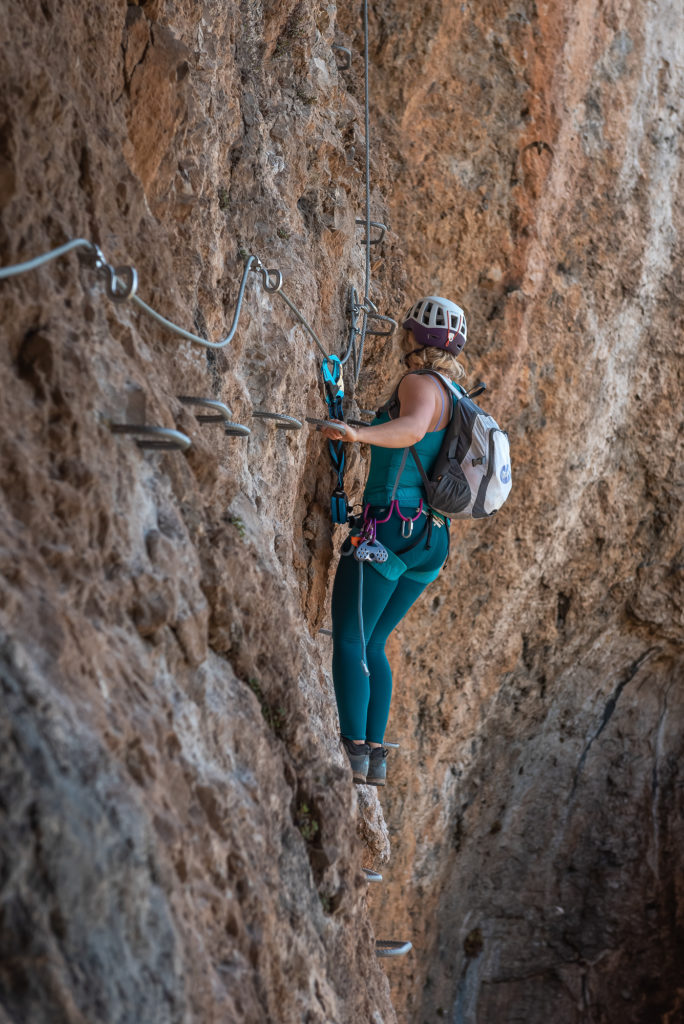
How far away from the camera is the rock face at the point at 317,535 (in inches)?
66.8

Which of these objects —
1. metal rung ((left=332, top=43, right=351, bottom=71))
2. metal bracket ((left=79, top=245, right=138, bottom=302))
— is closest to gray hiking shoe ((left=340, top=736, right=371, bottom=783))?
metal bracket ((left=79, top=245, right=138, bottom=302))

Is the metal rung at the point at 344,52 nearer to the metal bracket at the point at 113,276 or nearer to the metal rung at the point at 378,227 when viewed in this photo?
the metal rung at the point at 378,227

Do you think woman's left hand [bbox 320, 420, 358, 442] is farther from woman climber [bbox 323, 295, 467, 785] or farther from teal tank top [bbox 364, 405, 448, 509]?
teal tank top [bbox 364, 405, 448, 509]

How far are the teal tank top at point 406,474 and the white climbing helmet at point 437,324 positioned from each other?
14.7 inches

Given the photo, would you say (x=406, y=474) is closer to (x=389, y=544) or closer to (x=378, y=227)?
(x=389, y=544)

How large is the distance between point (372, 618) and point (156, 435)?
70.3 inches

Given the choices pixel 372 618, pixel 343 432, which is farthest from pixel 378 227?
pixel 372 618

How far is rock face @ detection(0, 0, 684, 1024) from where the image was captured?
170 centimetres

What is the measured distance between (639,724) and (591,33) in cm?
527

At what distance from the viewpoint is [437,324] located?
392 centimetres

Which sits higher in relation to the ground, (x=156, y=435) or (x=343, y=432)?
(x=156, y=435)

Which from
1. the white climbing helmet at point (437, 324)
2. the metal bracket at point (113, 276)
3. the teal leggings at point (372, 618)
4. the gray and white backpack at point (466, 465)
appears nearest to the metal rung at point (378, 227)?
the white climbing helmet at point (437, 324)

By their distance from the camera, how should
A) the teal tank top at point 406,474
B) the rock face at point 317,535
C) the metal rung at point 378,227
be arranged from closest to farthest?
the rock face at point 317,535 < the teal tank top at point 406,474 < the metal rung at point 378,227

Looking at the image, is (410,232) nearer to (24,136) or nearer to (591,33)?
(591,33)
